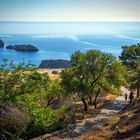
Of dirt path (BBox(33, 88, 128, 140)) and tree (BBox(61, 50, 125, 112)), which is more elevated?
tree (BBox(61, 50, 125, 112))

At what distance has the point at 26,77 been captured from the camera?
30.9 meters

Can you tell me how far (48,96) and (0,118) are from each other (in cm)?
3634

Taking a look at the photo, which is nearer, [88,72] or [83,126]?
[83,126]

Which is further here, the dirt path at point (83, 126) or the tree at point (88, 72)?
the tree at point (88, 72)

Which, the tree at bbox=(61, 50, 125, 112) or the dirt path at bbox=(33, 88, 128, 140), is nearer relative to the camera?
the dirt path at bbox=(33, 88, 128, 140)

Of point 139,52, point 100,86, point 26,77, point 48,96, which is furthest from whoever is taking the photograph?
point 139,52

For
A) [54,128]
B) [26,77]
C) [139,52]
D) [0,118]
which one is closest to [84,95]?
[54,128]

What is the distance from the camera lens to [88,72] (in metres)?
52.4

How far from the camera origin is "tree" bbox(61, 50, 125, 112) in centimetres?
5241

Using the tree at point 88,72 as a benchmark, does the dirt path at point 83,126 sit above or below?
below

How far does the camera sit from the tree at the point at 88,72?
52.4 meters

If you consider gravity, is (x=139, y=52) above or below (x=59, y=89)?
above

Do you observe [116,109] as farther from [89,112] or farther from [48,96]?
[48,96]

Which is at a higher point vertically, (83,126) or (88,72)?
(88,72)
